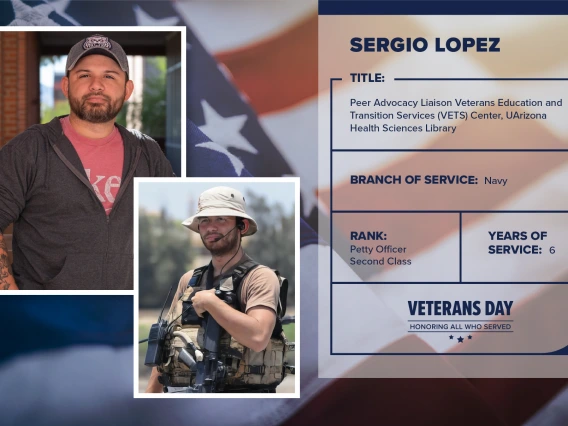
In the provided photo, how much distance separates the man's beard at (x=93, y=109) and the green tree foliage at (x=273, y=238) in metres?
0.71

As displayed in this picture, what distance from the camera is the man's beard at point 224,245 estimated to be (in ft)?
12.0

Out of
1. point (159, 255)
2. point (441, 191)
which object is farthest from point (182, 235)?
point (441, 191)

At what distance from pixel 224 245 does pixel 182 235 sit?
19 cm

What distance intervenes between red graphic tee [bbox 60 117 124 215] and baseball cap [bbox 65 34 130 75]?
28 centimetres

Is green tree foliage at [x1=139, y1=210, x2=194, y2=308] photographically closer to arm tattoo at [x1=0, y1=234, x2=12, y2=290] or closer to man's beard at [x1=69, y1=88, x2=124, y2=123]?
man's beard at [x1=69, y1=88, x2=124, y2=123]

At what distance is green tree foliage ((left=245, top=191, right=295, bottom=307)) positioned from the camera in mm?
3633

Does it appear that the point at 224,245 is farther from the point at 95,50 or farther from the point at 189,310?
the point at 95,50

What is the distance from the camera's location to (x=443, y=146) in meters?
3.71

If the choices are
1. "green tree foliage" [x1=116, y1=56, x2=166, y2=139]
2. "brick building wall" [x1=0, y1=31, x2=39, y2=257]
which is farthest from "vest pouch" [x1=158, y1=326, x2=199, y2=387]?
"green tree foliage" [x1=116, y1=56, x2=166, y2=139]

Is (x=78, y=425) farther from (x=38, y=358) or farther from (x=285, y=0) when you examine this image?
(x=285, y=0)

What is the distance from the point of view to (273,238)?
365 centimetres

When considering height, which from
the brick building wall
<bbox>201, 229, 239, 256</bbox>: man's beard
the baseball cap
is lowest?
<bbox>201, 229, 239, 256</bbox>: man's beard

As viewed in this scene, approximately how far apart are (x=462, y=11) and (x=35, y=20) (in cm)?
193

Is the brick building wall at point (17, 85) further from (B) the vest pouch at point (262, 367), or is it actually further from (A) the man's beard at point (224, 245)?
(B) the vest pouch at point (262, 367)
